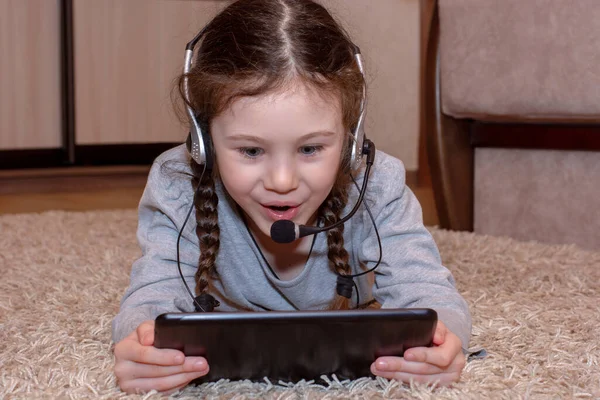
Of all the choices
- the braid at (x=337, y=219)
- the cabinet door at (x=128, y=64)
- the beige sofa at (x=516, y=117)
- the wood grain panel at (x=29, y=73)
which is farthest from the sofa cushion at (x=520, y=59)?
the wood grain panel at (x=29, y=73)

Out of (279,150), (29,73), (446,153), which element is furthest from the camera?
(29,73)

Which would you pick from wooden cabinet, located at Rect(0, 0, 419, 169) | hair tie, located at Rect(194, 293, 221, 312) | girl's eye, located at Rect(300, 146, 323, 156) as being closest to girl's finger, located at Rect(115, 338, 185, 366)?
hair tie, located at Rect(194, 293, 221, 312)

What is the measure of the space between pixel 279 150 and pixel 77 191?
2.04 meters

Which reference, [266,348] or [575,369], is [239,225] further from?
[575,369]

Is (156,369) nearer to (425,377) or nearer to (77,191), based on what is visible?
(425,377)

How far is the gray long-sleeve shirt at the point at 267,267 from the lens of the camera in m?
0.86

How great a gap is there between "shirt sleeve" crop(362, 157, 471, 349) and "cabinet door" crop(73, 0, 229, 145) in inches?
72.8

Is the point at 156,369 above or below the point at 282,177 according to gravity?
below

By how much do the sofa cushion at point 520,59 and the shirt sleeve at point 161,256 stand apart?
857 millimetres

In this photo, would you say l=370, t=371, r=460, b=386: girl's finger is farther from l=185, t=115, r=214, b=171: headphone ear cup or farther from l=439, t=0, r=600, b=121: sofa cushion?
l=439, t=0, r=600, b=121: sofa cushion

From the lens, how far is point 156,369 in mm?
708

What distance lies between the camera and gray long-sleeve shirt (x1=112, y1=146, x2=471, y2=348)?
33.8 inches

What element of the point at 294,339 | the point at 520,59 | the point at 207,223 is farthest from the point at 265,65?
the point at 520,59

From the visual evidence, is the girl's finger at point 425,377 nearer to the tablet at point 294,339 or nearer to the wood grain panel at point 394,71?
the tablet at point 294,339
